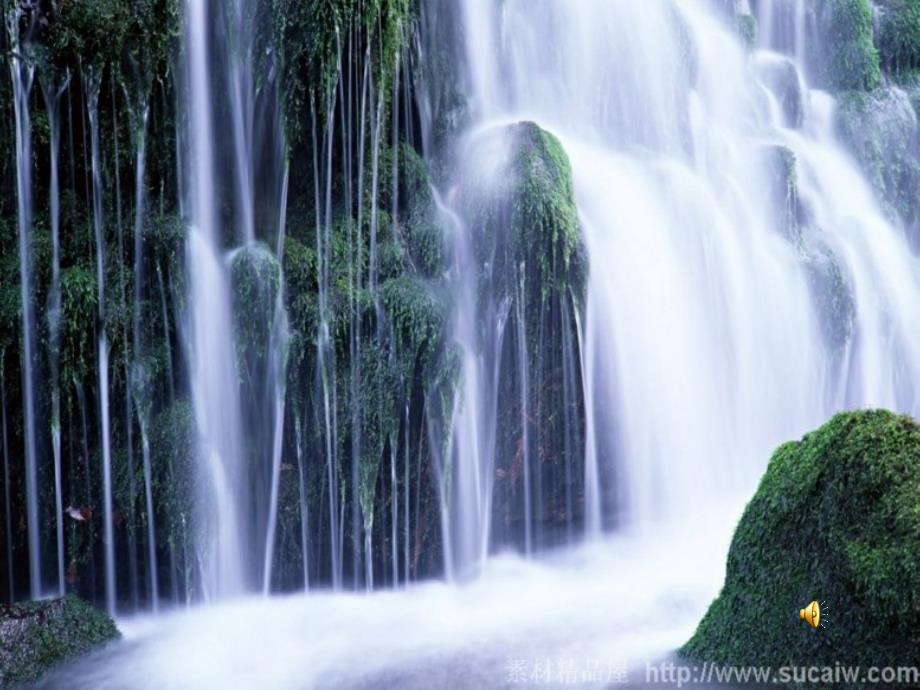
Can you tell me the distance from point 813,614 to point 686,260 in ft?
17.1

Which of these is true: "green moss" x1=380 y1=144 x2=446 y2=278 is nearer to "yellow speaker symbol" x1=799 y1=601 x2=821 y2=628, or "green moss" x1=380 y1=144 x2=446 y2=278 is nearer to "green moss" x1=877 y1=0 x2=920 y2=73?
"yellow speaker symbol" x1=799 y1=601 x2=821 y2=628

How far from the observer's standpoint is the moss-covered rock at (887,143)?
12.7 meters

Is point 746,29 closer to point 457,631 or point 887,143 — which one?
point 887,143

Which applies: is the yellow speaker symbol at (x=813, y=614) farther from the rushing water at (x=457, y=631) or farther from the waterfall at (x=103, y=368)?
the waterfall at (x=103, y=368)

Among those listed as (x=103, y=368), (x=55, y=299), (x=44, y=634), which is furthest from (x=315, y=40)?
(x=44, y=634)

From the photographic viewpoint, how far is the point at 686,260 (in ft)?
29.1

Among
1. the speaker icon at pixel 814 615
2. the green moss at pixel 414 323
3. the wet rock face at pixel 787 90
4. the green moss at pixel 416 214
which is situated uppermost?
the wet rock face at pixel 787 90

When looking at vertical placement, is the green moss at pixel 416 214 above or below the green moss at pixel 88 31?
below

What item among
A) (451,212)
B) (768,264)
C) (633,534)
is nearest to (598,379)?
(633,534)

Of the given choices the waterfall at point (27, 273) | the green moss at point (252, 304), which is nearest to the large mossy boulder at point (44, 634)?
the waterfall at point (27, 273)

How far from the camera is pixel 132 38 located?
21.9 feet

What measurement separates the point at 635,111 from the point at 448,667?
7358 mm

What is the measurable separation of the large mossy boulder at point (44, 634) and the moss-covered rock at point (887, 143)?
1098 centimetres

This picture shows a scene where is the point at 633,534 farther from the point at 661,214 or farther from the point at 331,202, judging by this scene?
the point at 331,202
